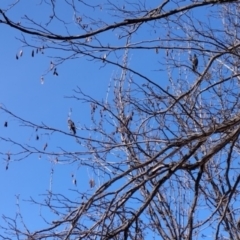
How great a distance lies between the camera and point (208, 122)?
4.13 metres

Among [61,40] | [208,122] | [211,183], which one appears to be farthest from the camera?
[211,183]

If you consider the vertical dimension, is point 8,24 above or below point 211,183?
below

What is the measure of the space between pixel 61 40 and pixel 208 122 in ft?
4.65

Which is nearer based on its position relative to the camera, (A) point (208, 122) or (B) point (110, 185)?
(B) point (110, 185)

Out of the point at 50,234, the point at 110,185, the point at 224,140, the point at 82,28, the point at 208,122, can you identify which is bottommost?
the point at 50,234

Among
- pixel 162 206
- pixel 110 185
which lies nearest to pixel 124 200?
pixel 110 185

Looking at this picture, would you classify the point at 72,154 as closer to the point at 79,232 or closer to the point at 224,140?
the point at 79,232

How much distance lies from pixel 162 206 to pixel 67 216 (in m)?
2.59

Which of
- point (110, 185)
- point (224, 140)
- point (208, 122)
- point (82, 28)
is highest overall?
point (82, 28)

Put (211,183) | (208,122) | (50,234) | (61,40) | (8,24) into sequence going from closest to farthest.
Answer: (8,24) < (61,40) < (50,234) < (208,122) < (211,183)

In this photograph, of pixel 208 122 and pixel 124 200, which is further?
pixel 208 122

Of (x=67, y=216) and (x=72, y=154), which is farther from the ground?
(x=72, y=154)

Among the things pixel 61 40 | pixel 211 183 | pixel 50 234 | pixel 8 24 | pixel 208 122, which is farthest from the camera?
pixel 211 183

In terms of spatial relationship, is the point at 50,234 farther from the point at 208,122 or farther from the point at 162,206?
the point at 162,206
